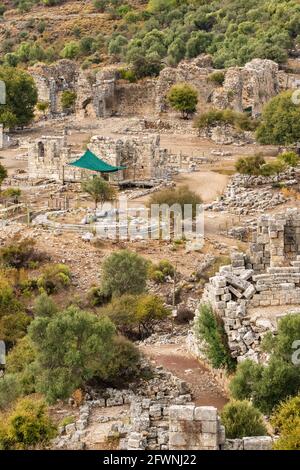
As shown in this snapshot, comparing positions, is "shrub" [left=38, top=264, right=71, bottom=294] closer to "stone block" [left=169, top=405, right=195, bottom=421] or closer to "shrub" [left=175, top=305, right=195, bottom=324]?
"shrub" [left=175, top=305, right=195, bottom=324]

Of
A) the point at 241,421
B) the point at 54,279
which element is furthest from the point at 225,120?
the point at 241,421

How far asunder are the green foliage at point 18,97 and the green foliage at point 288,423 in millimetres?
38492

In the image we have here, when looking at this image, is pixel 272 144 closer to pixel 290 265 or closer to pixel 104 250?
pixel 104 250

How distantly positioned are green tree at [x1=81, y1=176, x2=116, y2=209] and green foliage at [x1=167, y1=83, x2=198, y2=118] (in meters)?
19.8

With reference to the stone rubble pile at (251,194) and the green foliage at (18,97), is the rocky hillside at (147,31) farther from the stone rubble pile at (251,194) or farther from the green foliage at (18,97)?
the stone rubble pile at (251,194)

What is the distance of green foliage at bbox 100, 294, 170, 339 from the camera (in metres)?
23.8

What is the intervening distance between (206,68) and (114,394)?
44.5m

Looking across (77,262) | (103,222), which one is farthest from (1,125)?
(77,262)

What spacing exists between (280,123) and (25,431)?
3185 cm

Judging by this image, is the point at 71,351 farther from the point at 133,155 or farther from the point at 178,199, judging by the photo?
the point at 133,155

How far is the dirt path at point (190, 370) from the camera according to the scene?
18.4 metres

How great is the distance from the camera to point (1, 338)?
24.8m

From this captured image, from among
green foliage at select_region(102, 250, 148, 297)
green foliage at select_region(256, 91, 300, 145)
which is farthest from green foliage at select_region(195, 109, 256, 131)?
green foliage at select_region(102, 250, 148, 297)

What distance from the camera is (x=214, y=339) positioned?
62.5ft
